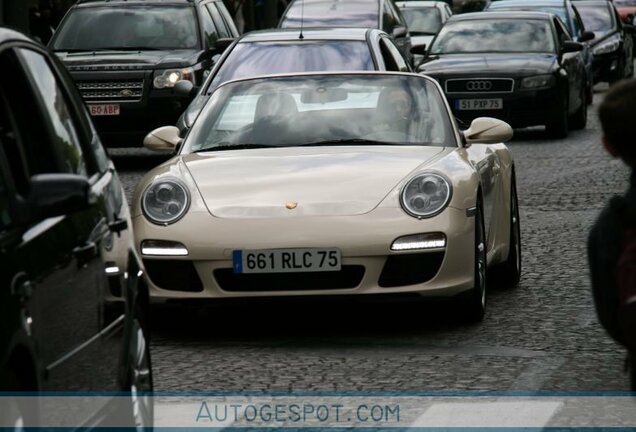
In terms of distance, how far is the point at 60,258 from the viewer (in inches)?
182

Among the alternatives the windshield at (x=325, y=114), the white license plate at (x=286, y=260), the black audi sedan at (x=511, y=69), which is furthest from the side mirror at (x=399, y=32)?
the white license plate at (x=286, y=260)

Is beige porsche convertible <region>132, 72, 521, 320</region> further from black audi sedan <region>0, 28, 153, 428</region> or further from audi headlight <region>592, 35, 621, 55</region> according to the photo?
audi headlight <region>592, 35, 621, 55</region>

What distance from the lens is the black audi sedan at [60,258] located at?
13.9 ft

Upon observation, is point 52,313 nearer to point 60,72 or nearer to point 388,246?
point 60,72

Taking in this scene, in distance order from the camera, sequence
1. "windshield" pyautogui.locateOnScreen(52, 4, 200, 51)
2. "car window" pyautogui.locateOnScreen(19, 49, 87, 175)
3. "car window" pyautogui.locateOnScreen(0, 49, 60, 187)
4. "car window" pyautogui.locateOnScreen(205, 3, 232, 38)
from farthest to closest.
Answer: "car window" pyautogui.locateOnScreen(205, 3, 232, 38) < "windshield" pyautogui.locateOnScreen(52, 4, 200, 51) < "car window" pyautogui.locateOnScreen(19, 49, 87, 175) < "car window" pyautogui.locateOnScreen(0, 49, 60, 187)

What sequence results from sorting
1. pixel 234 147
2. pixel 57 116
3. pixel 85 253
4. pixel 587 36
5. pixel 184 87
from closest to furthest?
pixel 85 253
pixel 57 116
pixel 234 147
pixel 184 87
pixel 587 36

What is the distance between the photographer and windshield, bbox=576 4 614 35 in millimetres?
33719

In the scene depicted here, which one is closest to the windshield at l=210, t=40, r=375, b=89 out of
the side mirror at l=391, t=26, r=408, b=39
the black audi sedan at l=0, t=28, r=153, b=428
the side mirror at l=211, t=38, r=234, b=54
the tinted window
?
the side mirror at l=211, t=38, r=234, b=54

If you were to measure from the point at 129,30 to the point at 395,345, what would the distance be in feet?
39.4

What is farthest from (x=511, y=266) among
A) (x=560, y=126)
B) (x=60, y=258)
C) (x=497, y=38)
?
(x=497, y=38)

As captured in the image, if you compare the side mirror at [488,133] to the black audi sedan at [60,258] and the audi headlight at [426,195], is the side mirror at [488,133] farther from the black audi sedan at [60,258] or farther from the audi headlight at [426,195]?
the black audi sedan at [60,258]

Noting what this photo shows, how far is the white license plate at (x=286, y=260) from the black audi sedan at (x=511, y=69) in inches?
526

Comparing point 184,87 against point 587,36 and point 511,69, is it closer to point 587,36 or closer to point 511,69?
point 511,69

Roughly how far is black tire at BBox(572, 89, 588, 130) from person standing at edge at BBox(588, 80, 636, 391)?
782 inches
